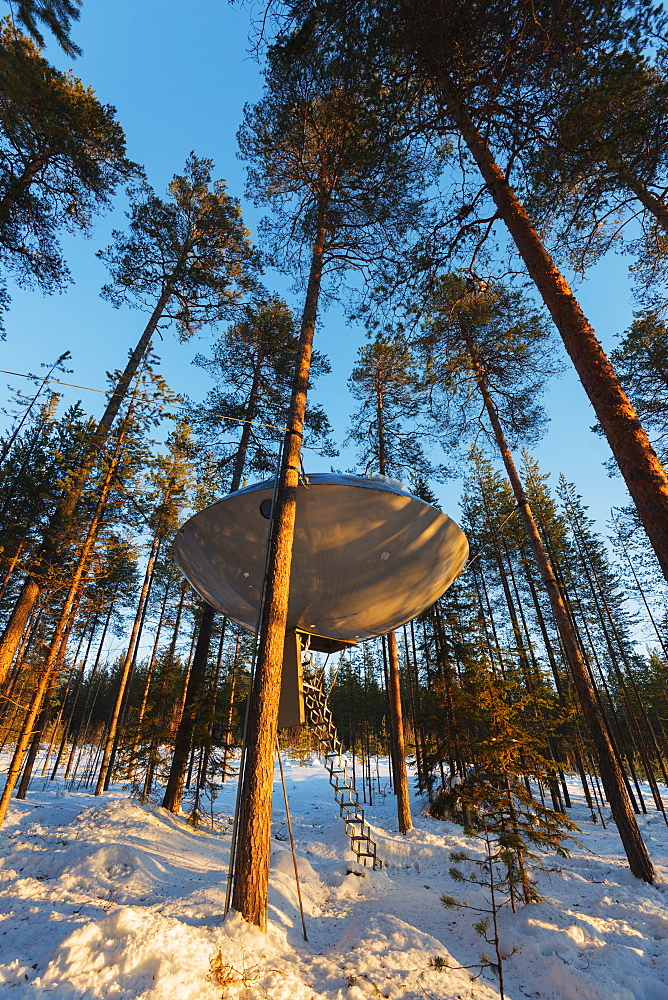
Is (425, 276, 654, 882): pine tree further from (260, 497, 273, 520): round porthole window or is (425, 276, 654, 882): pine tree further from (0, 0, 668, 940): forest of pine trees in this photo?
(260, 497, 273, 520): round porthole window

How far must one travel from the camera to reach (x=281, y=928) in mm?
4805

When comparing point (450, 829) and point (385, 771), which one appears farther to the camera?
point (385, 771)

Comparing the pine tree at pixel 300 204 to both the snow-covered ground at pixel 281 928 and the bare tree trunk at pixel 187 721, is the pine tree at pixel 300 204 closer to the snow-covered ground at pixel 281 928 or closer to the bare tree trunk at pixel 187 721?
the snow-covered ground at pixel 281 928

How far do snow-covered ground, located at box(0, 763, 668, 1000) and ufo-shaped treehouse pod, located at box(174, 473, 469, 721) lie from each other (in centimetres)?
372

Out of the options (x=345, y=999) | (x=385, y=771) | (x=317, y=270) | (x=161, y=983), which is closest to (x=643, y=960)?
(x=345, y=999)

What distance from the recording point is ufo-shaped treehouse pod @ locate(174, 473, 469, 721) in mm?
6113

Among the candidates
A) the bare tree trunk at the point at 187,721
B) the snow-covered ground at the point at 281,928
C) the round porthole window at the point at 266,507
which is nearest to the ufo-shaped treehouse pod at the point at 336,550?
the round porthole window at the point at 266,507

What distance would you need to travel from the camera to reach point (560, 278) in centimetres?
552

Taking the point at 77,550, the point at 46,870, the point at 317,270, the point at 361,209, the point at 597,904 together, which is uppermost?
the point at 361,209

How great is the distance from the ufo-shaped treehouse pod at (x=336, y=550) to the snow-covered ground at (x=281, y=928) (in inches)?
146

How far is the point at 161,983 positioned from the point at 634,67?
10549mm

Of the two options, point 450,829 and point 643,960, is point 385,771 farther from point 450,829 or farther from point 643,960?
point 643,960

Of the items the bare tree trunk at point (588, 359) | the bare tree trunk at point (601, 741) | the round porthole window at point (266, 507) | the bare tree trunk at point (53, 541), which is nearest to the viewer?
the bare tree trunk at point (588, 359)

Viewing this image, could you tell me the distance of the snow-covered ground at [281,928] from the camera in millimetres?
3393
